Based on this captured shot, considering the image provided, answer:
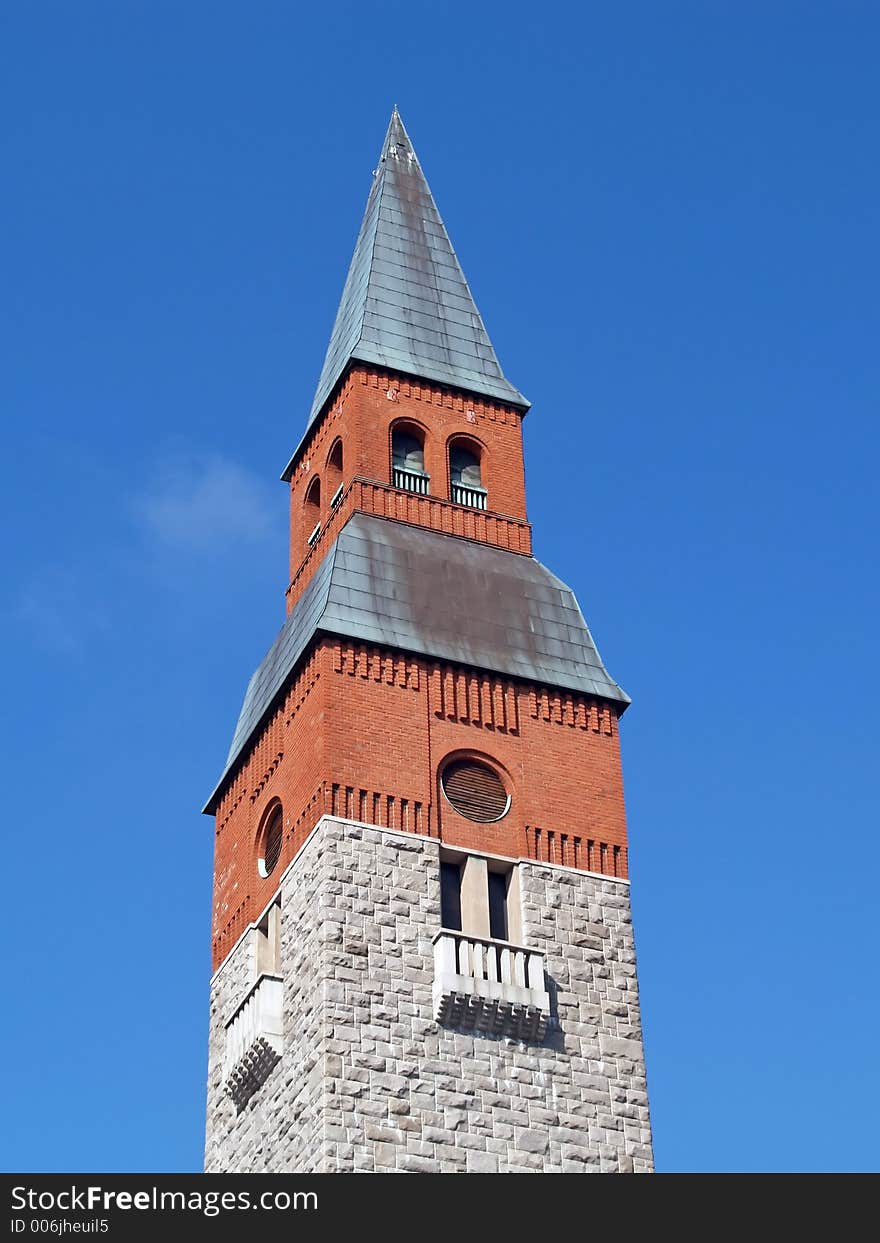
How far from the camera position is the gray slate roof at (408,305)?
48.7m

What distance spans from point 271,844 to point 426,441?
975 cm

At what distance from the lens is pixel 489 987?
3844 centimetres

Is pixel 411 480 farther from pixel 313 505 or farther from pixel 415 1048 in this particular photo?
pixel 415 1048

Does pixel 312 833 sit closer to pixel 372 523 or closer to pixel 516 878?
pixel 516 878

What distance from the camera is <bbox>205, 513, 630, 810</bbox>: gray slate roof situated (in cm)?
4266

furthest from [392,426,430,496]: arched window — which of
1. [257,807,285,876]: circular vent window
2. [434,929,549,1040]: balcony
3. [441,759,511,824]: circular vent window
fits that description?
[434,929,549,1040]: balcony

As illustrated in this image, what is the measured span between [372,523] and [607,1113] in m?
13.2

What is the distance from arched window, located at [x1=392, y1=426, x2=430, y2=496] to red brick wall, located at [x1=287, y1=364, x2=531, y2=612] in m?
0.23

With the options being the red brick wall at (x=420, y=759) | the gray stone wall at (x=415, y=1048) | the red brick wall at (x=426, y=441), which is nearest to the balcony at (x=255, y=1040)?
the gray stone wall at (x=415, y=1048)

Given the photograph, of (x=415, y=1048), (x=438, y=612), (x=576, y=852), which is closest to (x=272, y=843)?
(x=438, y=612)

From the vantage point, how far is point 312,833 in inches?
1582

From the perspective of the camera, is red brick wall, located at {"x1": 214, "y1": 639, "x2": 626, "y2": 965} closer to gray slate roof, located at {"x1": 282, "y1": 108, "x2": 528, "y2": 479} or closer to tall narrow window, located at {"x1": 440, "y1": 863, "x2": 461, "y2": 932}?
tall narrow window, located at {"x1": 440, "y1": 863, "x2": 461, "y2": 932}

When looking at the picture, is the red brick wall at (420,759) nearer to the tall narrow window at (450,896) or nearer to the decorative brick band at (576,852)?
the decorative brick band at (576,852)

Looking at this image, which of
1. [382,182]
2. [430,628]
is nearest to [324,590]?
[430,628]
